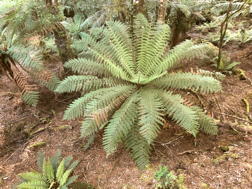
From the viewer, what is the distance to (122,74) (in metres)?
3.69

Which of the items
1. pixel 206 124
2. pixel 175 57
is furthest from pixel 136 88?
pixel 206 124

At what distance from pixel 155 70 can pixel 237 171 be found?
1.71m

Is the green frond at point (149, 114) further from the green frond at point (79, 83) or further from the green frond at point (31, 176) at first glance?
the green frond at point (31, 176)

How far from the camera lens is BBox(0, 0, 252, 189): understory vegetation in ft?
10.2

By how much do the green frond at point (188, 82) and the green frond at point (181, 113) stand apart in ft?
0.61

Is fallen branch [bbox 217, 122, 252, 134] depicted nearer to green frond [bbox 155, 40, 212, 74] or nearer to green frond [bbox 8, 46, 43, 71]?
green frond [bbox 155, 40, 212, 74]

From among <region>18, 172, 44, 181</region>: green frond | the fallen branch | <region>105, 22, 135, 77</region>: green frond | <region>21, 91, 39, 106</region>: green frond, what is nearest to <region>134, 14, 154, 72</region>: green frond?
<region>105, 22, 135, 77</region>: green frond

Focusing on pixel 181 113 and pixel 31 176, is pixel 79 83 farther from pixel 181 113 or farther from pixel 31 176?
pixel 181 113

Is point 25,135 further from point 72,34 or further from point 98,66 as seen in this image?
point 72,34

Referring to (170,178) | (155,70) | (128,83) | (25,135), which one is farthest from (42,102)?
(170,178)

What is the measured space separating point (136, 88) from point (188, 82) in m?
0.76

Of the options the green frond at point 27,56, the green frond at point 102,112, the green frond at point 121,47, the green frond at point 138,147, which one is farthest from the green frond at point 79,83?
the green frond at point 138,147

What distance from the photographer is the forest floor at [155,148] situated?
9.75 feet

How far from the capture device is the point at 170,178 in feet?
9.16
